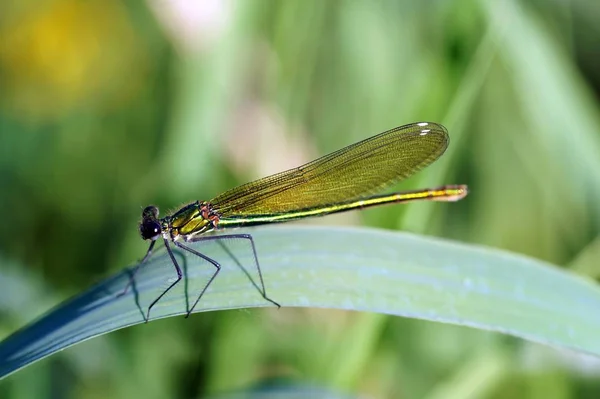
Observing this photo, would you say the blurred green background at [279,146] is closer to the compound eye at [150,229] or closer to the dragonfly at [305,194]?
the dragonfly at [305,194]

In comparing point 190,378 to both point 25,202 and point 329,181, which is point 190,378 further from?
point 25,202

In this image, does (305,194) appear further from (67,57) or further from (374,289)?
(67,57)

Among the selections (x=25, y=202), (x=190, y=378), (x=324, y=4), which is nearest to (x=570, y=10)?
Result: (x=324, y=4)

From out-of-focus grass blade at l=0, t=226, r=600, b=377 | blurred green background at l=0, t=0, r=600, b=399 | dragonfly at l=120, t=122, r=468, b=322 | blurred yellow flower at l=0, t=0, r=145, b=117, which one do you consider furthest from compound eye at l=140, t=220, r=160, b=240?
blurred yellow flower at l=0, t=0, r=145, b=117

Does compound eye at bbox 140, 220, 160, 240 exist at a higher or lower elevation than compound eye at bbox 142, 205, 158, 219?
lower

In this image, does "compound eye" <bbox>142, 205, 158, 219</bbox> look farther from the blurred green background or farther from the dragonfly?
the blurred green background

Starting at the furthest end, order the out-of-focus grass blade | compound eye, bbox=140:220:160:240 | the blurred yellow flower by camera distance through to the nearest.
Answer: the blurred yellow flower < compound eye, bbox=140:220:160:240 < the out-of-focus grass blade
